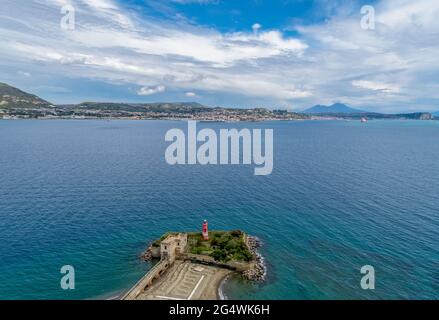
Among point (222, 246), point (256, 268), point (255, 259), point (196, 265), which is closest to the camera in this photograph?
point (256, 268)

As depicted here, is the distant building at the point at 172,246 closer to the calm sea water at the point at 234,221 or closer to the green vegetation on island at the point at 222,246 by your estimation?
the green vegetation on island at the point at 222,246

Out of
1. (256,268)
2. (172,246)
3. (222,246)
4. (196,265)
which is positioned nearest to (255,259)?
(256,268)

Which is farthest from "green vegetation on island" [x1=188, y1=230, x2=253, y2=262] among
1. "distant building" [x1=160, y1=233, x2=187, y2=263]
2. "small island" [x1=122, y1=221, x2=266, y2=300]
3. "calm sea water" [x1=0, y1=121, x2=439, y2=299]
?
"calm sea water" [x1=0, y1=121, x2=439, y2=299]

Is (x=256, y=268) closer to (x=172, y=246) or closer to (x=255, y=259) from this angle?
(x=255, y=259)

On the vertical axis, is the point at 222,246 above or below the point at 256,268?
above

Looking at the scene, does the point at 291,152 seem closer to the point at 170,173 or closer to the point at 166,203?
the point at 170,173
